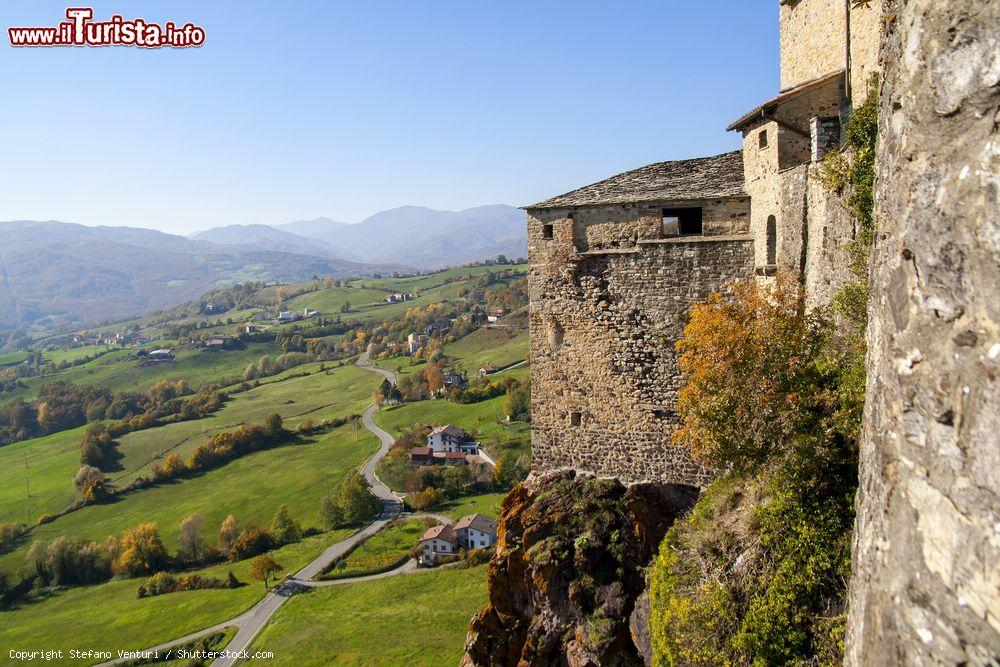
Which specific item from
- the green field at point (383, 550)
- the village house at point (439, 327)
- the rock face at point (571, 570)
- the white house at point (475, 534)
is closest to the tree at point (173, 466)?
the green field at point (383, 550)

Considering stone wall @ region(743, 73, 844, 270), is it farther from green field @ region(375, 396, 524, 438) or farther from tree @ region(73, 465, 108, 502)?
tree @ region(73, 465, 108, 502)

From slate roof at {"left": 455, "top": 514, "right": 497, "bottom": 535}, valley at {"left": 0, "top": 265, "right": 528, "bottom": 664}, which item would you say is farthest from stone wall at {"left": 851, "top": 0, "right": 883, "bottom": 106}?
slate roof at {"left": 455, "top": 514, "right": 497, "bottom": 535}

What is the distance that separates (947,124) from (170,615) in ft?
237

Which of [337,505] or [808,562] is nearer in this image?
[808,562]

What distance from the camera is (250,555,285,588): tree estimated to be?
64750mm

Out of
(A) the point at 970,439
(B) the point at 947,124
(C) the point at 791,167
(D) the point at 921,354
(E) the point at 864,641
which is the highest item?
(C) the point at 791,167

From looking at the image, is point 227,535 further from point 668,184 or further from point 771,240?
point 771,240

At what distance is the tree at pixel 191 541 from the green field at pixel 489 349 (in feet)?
181

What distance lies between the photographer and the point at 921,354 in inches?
207

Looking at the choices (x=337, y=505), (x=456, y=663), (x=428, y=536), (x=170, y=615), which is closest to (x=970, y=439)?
(x=456, y=663)

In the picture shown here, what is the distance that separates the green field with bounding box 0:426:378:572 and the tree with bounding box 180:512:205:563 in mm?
2062

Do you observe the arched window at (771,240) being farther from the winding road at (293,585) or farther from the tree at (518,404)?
the tree at (518,404)

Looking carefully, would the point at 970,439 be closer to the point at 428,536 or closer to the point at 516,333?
the point at 428,536

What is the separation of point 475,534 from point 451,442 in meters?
26.6
